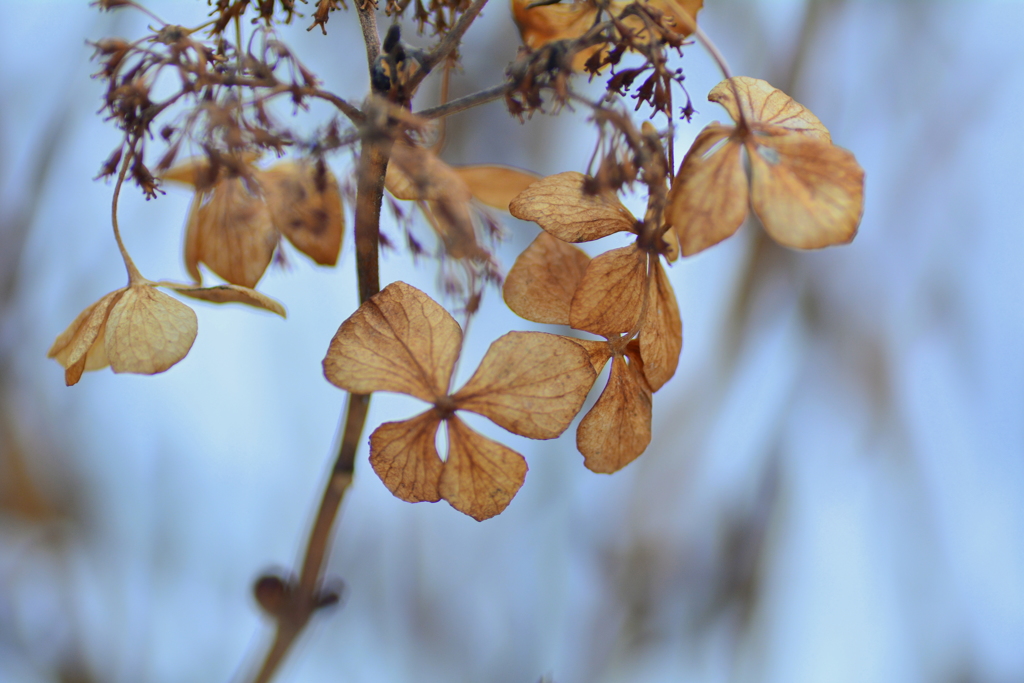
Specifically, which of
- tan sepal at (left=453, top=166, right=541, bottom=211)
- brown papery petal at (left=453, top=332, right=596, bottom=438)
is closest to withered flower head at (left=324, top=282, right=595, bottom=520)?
brown papery petal at (left=453, top=332, right=596, bottom=438)

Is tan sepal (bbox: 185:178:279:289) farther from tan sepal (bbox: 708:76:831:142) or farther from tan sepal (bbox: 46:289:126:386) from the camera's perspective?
tan sepal (bbox: 708:76:831:142)

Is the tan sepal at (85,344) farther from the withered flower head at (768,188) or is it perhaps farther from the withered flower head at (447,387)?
the withered flower head at (768,188)

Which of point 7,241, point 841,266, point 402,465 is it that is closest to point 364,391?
point 402,465

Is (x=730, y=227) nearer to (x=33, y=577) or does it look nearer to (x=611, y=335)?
(x=611, y=335)

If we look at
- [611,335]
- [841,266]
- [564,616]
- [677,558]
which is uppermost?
[841,266]

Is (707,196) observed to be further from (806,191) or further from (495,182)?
(495,182)
